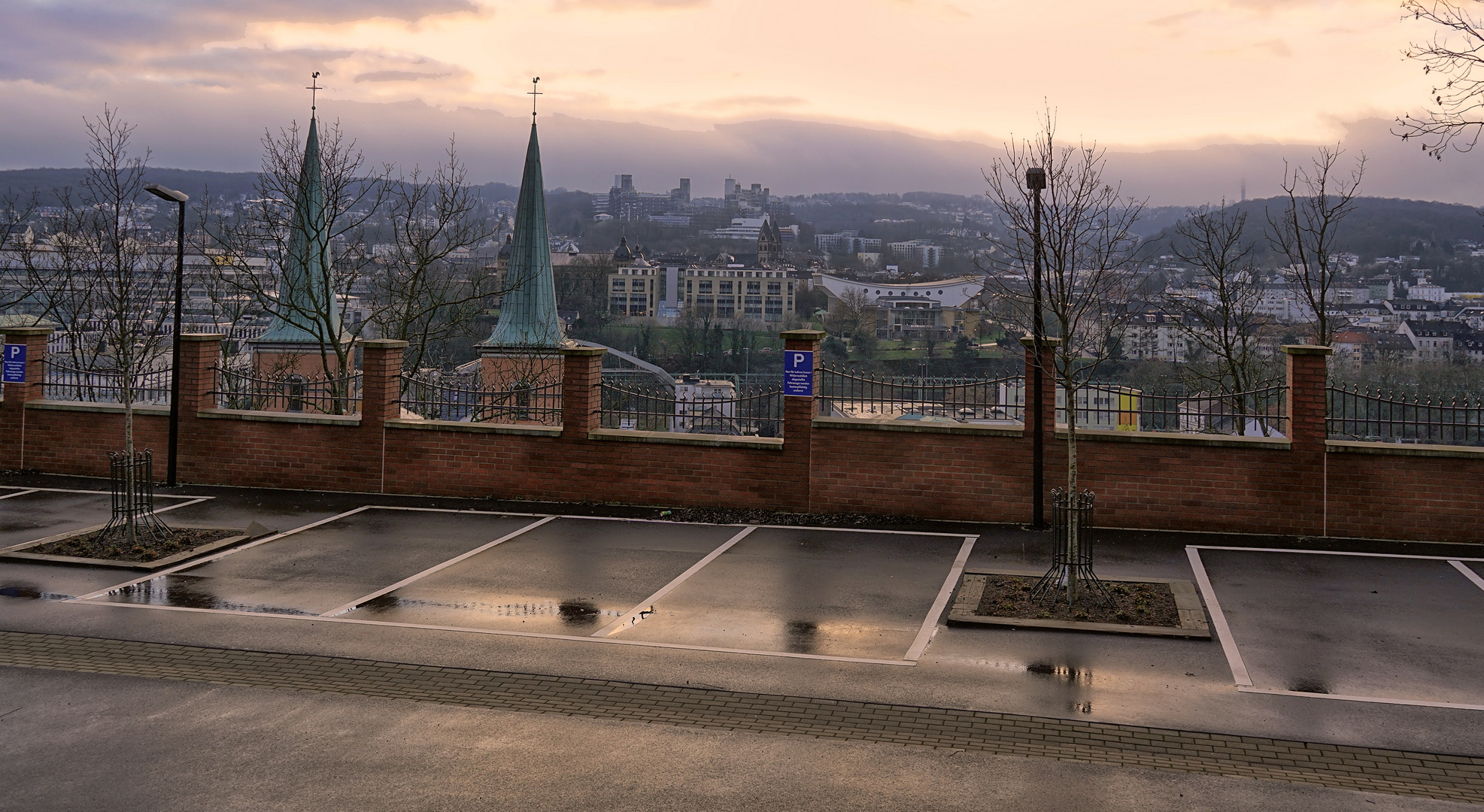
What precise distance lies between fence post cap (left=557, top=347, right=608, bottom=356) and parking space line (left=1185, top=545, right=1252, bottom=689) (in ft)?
25.1

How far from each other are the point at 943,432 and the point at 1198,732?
282 inches

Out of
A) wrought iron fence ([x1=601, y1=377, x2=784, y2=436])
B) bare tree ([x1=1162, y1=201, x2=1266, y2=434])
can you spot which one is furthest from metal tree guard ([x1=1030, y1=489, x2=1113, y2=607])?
bare tree ([x1=1162, y1=201, x2=1266, y2=434])

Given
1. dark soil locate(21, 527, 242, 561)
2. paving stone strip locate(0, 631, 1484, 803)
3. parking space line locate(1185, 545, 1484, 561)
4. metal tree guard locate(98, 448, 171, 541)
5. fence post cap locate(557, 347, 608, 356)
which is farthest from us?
fence post cap locate(557, 347, 608, 356)

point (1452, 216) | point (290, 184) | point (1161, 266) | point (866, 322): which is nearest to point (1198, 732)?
point (1161, 266)

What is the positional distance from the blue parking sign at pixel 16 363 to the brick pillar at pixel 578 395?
891 centimetres

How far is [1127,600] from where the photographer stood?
10.1 metres

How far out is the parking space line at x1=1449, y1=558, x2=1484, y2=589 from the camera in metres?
→ 11.1

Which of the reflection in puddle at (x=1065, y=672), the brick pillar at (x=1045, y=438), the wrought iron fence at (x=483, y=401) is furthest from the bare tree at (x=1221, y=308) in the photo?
the reflection in puddle at (x=1065, y=672)

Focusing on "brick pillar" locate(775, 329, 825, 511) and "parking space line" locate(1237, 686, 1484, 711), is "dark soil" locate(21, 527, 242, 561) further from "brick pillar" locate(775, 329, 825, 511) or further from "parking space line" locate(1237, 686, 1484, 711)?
"parking space line" locate(1237, 686, 1484, 711)

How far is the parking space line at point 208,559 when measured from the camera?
10.6 m

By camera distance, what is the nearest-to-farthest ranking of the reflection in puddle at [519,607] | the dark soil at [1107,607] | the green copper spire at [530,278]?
1. the dark soil at [1107,607]
2. the reflection in puddle at [519,607]
3. the green copper spire at [530,278]

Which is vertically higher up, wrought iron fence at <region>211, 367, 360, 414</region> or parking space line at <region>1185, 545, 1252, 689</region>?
wrought iron fence at <region>211, 367, 360, 414</region>

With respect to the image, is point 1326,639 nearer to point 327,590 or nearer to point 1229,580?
point 1229,580

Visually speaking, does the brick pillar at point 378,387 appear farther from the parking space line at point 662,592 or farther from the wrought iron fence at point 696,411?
the parking space line at point 662,592
